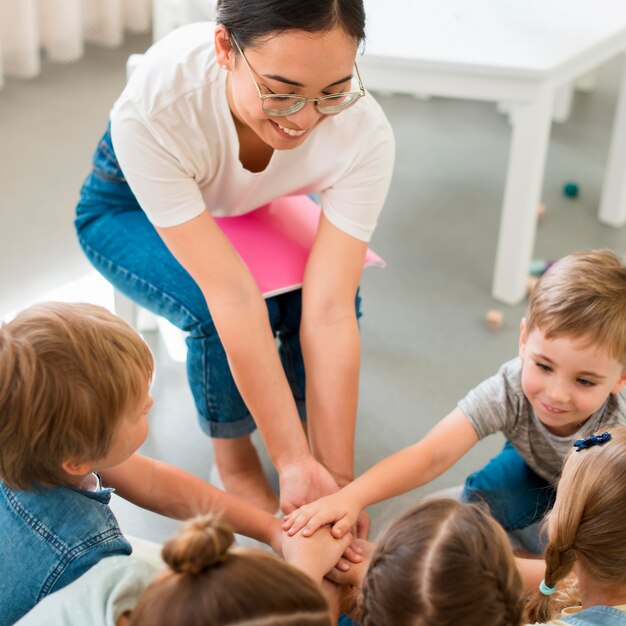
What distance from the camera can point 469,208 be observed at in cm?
228

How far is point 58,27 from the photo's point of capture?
2.62 m

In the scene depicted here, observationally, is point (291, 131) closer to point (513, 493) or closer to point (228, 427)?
point (228, 427)

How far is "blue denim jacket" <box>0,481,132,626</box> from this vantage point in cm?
93

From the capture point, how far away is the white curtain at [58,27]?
2.48 metres

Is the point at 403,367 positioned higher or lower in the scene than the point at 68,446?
lower

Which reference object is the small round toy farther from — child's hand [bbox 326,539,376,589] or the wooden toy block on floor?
child's hand [bbox 326,539,376,589]

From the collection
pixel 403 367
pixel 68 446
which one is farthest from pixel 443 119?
pixel 68 446

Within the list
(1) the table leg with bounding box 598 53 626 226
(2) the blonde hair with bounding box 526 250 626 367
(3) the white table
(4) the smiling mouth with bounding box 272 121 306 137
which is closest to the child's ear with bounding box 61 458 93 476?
(4) the smiling mouth with bounding box 272 121 306 137

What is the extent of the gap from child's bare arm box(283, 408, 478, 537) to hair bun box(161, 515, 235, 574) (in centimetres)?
42

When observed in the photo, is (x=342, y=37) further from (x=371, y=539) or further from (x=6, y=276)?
(x=6, y=276)

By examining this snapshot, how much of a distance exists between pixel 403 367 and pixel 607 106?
4.58 feet

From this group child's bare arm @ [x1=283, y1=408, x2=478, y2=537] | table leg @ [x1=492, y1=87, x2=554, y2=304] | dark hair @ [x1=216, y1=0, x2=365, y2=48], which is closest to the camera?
dark hair @ [x1=216, y1=0, x2=365, y2=48]

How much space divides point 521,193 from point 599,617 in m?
1.05

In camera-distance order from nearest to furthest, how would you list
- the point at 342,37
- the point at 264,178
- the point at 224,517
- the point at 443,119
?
the point at 342,37
the point at 224,517
the point at 264,178
the point at 443,119
